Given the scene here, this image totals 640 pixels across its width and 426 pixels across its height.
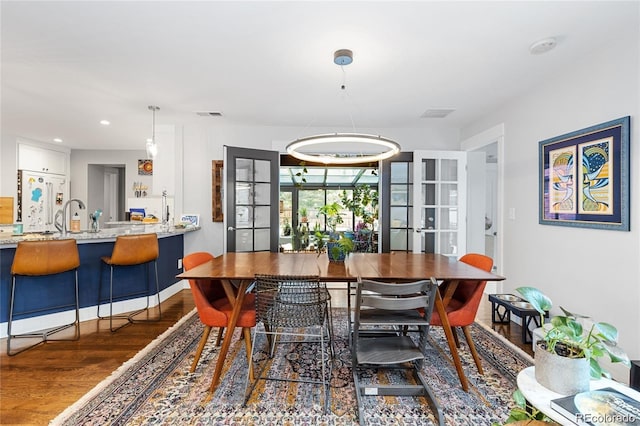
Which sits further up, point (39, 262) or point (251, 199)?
A: point (251, 199)

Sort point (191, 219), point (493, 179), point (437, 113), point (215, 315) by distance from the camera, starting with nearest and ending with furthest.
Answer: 1. point (215, 315)
2. point (437, 113)
3. point (191, 219)
4. point (493, 179)

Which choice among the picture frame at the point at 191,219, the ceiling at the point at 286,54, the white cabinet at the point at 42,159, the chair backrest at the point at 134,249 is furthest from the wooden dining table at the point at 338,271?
the white cabinet at the point at 42,159

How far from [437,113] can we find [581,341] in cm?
343

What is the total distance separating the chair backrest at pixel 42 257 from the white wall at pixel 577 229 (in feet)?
14.4

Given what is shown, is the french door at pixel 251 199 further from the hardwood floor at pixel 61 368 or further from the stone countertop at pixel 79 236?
the hardwood floor at pixel 61 368

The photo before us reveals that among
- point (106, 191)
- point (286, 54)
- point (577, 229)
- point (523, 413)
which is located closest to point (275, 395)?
point (523, 413)

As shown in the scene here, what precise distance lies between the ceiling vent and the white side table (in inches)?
131

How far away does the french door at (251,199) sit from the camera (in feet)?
13.4

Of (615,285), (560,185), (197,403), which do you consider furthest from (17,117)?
(615,285)

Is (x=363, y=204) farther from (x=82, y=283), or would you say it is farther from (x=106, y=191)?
(x=106, y=191)

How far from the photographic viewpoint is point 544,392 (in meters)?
0.96

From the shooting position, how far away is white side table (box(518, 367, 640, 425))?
0.86m

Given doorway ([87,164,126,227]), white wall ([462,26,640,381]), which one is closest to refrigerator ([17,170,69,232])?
doorway ([87,164,126,227])

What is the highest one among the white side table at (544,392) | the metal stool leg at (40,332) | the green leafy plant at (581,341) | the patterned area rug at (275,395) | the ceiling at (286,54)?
the ceiling at (286,54)
